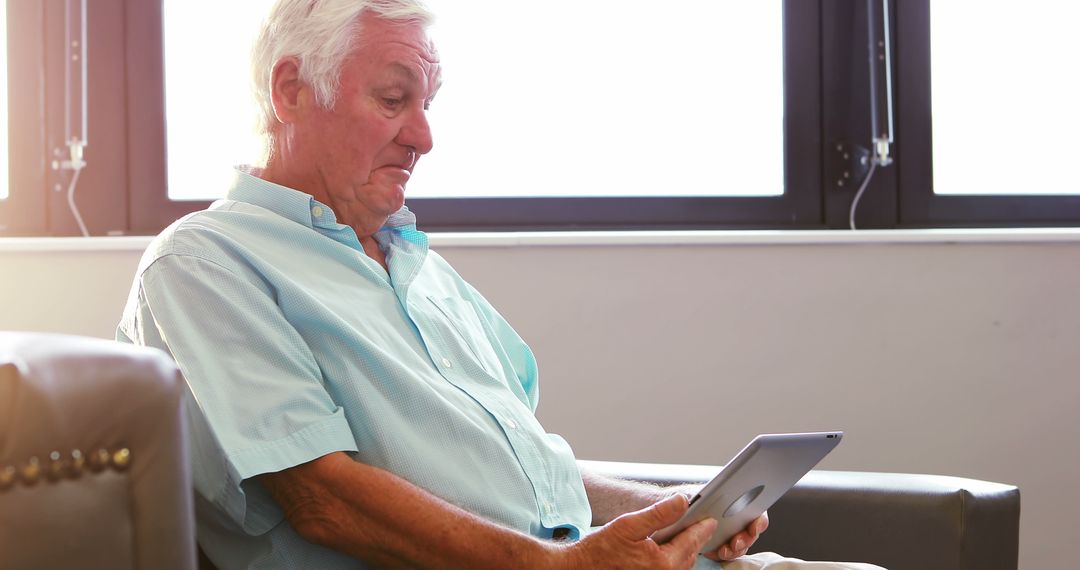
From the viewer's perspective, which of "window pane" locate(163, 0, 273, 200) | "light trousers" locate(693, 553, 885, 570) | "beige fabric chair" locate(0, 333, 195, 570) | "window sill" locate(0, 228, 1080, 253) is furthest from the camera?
"window pane" locate(163, 0, 273, 200)

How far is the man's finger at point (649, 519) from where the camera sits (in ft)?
3.57

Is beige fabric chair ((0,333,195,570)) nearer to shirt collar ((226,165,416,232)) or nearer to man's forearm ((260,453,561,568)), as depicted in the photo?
man's forearm ((260,453,561,568))

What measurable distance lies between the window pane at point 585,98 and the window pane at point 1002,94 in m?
0.39

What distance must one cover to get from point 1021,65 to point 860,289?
0.70 meters

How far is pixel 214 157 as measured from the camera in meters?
2.25

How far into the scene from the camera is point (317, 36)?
1.30 meters

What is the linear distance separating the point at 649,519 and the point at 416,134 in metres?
0.60

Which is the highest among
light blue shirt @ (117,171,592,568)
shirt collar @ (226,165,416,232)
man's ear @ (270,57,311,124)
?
man's ear @ (270,57,311,124)

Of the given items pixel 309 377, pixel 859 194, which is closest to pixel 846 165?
pixel 859 194

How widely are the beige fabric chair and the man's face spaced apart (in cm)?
67

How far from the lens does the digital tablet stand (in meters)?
1.08

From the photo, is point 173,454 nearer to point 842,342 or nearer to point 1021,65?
point 842,342

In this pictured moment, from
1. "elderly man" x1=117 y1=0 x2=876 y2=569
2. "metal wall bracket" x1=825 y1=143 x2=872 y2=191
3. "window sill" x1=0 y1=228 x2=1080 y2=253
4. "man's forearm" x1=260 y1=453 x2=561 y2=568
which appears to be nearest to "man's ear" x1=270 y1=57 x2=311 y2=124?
"elderly man" x1=117 y1=0 x2=876 y2=569

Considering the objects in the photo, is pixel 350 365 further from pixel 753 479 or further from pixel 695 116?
pixel 695 116
